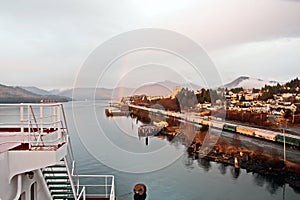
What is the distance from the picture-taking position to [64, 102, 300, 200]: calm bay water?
14094mm

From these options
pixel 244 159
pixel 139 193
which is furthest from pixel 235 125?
pixel 139 193

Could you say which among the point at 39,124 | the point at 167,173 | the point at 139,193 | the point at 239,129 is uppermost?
the point at 39,124

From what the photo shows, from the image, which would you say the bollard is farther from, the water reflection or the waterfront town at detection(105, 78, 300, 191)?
the water reflection

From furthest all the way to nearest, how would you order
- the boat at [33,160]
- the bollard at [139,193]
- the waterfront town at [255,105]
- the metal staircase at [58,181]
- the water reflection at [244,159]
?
the waterfront town at [255,105], the water reflection at [244,159], the bollard at [139,193], the metal staircase at [58,181], the boat at [33,160]

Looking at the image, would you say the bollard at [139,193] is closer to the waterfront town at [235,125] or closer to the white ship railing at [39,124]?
the waterfront town at [235,125]

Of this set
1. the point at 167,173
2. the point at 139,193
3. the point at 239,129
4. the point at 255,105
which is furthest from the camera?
the point at 255,105

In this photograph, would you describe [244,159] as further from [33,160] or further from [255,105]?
[255,105]

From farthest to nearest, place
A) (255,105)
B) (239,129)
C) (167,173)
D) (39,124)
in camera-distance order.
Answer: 1. (255,105)
2. (239,129)
3. (167,173)
4. (39,124)

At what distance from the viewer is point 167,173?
18.2m

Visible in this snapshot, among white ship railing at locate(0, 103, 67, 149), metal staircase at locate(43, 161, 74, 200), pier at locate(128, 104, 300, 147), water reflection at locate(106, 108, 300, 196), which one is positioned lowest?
water reflection at locate(106, 108, 300, 196)

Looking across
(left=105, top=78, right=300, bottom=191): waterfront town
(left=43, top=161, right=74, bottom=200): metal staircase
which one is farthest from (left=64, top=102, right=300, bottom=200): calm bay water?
(left=43, top=161, right=74, bottom=200): metal staircase

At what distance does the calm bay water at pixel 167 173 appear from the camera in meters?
14.1

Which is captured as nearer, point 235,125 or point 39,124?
point 39,124

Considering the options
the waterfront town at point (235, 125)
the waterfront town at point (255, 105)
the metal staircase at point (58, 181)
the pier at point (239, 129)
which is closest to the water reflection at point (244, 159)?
the waterfront town at point (235, 125)
